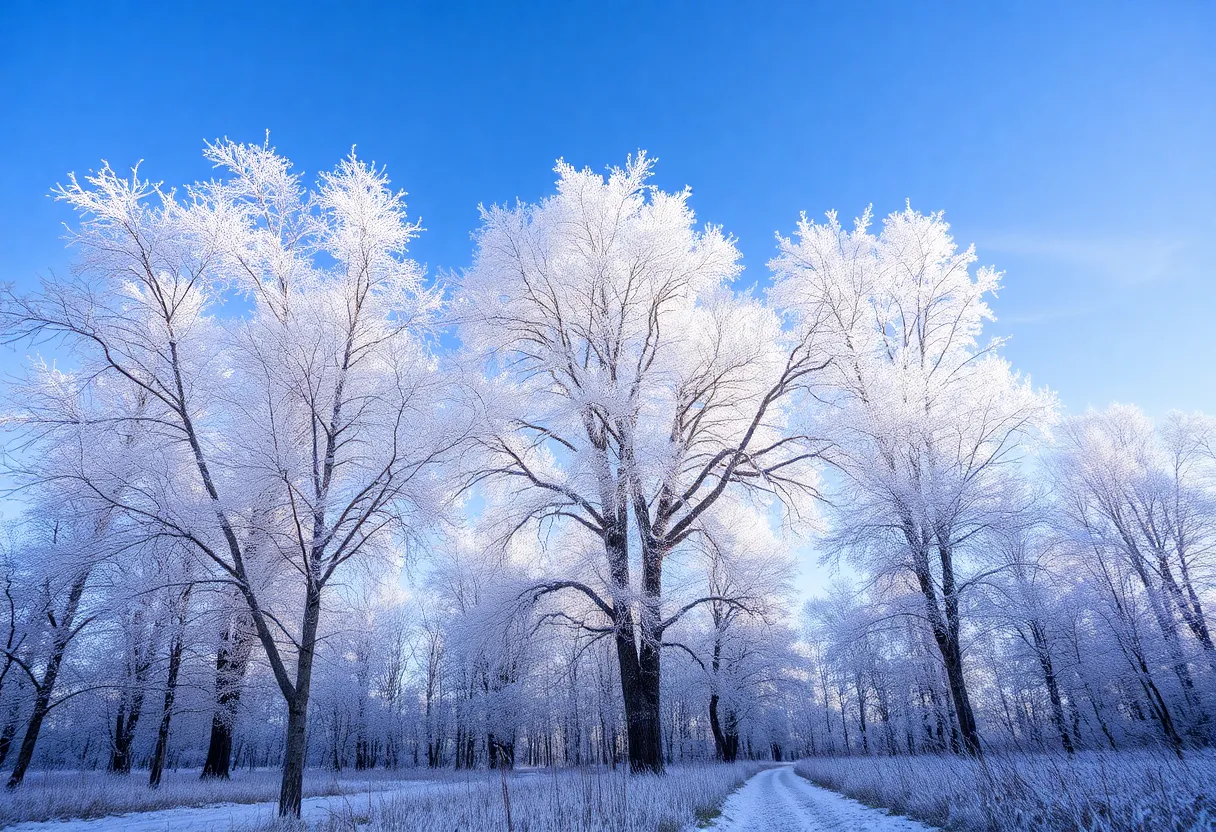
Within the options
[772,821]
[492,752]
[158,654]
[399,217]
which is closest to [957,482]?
[772,821]

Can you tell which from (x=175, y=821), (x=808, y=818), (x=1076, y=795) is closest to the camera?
(x=1076, y=795)

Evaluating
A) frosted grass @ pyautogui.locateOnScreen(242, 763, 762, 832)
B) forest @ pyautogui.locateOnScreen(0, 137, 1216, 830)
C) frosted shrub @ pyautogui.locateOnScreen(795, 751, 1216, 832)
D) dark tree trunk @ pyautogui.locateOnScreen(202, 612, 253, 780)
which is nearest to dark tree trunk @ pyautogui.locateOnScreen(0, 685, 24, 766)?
forest @ pyautogui.locateOnScreen(0, 137, 1216, 830)

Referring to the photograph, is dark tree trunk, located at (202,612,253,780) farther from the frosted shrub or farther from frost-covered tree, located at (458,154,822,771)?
the frosted shrub

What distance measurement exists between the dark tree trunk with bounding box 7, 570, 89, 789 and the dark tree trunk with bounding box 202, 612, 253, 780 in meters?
3.20

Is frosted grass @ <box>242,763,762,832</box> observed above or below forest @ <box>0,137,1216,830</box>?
below

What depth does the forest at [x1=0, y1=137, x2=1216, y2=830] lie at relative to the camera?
7.10 m

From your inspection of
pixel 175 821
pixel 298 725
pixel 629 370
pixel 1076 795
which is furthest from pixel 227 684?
pixel 1076 795

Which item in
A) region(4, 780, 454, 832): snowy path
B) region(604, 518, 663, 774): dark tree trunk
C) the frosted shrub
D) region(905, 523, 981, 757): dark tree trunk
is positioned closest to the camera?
the frosted shrub

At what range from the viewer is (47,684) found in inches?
464

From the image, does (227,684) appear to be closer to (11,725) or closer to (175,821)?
(11,725)

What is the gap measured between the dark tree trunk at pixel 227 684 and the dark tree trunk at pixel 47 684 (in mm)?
3204

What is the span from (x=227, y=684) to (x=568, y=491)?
1305 centimetres

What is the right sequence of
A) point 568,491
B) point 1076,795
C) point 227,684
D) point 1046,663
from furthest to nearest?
point 1046,663
point 227,684
point 568,491
point 1076,795

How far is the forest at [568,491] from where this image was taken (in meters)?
7.10
